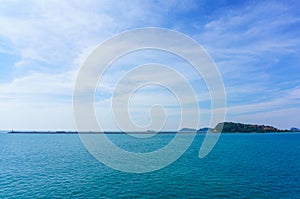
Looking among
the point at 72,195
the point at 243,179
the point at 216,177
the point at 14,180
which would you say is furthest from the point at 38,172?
the point at 243,179

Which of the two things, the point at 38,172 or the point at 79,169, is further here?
the point at 79,169

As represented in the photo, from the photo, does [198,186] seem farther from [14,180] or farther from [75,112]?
[14,180]

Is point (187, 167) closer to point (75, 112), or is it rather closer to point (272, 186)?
point (272, 186)

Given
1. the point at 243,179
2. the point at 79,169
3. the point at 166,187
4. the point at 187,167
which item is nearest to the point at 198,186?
the point at 166,187

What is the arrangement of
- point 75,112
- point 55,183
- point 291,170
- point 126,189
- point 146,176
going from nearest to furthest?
point 75,112 → point 126,189 → point 55,183 → point 146,176 → point 291,170

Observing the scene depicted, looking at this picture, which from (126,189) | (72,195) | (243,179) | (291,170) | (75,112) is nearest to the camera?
(75,112)

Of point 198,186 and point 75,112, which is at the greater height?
point 75,112

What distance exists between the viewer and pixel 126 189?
1423 inches

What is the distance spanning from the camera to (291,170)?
5131 cm

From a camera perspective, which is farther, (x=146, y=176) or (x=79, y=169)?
(x=79, y=169)

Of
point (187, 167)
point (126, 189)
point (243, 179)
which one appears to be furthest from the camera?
point (187, 167)

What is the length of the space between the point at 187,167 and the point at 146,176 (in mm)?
13611

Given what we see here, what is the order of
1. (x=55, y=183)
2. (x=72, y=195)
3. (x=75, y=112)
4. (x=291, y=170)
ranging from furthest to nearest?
(x=291, y=170)
(x=55, y=183)
(x=72, y=195)
(x=75, y=112)

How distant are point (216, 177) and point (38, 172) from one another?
3752 centimetres
